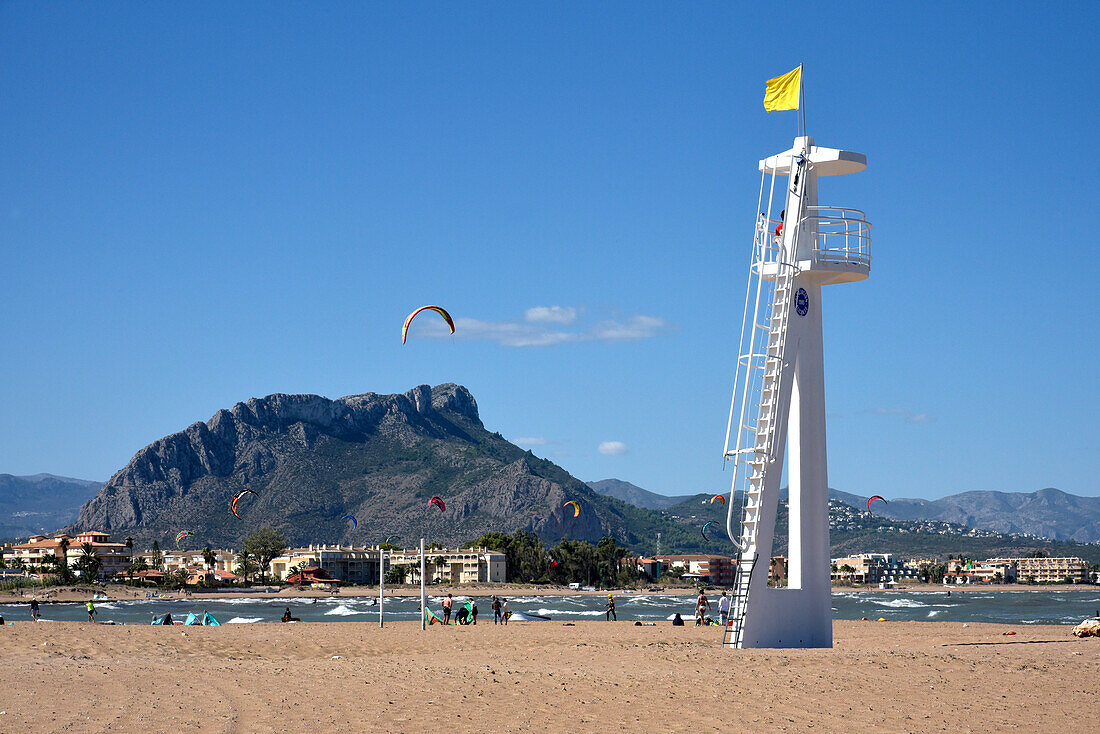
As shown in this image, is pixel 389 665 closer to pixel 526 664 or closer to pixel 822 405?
pixel 526 664

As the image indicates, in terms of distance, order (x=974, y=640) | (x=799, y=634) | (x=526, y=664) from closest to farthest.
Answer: (x=526, y=664) → (x=799, y=634) → (x=974, y=640)

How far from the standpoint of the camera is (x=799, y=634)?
19531mm

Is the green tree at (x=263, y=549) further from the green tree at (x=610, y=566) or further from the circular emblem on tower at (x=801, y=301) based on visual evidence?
the circular emblem on tower at (x=801, y=301)

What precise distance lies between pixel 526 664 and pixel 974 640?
10.1 meters

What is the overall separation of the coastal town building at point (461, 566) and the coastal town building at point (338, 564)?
3.11 m

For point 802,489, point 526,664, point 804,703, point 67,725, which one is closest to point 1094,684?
point 804,703

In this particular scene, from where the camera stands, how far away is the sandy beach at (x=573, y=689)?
39.8 ft

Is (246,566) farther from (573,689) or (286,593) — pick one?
(573,689)

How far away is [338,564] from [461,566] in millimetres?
14620

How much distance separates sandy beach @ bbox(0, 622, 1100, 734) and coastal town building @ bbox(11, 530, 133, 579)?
349 ft

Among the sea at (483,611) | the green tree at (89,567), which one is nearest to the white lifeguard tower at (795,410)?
the sea at (483,611)

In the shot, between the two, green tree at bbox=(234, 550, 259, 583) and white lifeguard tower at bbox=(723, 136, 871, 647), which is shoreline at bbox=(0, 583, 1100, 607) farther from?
white lifeguard tower at bbox=(723, 136, 871, 647)

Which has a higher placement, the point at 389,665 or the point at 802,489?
the point at 802,489

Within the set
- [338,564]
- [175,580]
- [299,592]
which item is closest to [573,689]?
[299,592]
